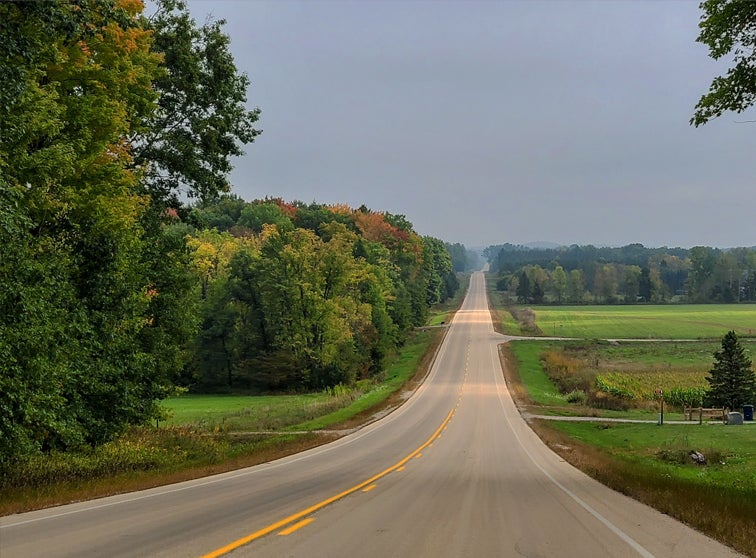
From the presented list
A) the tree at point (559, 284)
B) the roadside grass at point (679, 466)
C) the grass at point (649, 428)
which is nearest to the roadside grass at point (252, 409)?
the grass at point (649, 428)

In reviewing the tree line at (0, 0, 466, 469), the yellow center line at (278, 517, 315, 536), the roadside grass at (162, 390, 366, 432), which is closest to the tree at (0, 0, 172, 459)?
the tree line at (0, 0, 466, 469)

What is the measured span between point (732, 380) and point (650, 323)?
81.2 m

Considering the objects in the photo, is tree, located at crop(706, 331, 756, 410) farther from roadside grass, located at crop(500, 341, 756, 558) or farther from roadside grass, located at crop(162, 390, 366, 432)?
roadside grass, located at crop(162, 390, 366, 432)

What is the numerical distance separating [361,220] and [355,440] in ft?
302

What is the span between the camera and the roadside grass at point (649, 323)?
98500mm

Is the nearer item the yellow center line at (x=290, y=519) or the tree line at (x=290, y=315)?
the yellow center line at (x=290, y=519)

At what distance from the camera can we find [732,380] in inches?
1645

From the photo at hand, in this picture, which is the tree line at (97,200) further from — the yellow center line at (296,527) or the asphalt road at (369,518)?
the yellow center line at (296,527)

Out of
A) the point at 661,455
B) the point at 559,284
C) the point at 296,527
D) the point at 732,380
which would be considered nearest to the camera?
the point at 296,527

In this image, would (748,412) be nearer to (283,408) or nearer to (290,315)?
(283,408)

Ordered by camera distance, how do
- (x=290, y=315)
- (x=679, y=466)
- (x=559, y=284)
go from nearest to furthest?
(x=679, y=466) → (x=290, y=315) → (x=559, y=284)

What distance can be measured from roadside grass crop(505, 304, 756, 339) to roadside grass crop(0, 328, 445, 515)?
201 feet

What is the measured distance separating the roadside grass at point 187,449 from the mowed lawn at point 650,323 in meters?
61.2

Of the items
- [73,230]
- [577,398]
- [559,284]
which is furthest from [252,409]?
[559,284]
